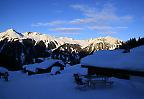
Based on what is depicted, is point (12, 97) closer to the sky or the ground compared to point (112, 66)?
closer to the ground

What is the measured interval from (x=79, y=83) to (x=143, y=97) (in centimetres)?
735

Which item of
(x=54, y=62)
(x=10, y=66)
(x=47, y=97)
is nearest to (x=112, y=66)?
(x=47, y=97)

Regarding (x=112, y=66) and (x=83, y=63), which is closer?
(x=112, y=66)

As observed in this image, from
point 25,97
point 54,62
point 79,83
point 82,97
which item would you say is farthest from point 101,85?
point 54,62

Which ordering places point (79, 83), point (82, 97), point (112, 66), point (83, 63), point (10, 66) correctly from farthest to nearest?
point (10, 66) < point (83, 63) < point (79, 83) < point (112, 66) < point (82, 97)

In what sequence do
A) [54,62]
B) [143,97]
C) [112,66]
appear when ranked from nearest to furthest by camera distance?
[143,97]
[112,66]
[54,62]

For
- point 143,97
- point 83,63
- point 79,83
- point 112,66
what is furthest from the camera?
point 83,63

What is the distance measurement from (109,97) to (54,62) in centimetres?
5120

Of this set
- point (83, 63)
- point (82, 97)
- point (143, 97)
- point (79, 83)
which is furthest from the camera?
point (83, 63)

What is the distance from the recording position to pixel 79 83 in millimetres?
23781

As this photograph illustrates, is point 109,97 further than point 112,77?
No

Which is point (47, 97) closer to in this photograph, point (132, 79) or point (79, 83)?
point (79, 83)

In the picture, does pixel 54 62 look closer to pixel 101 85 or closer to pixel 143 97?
pixel 101 85

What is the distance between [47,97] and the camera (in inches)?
754
